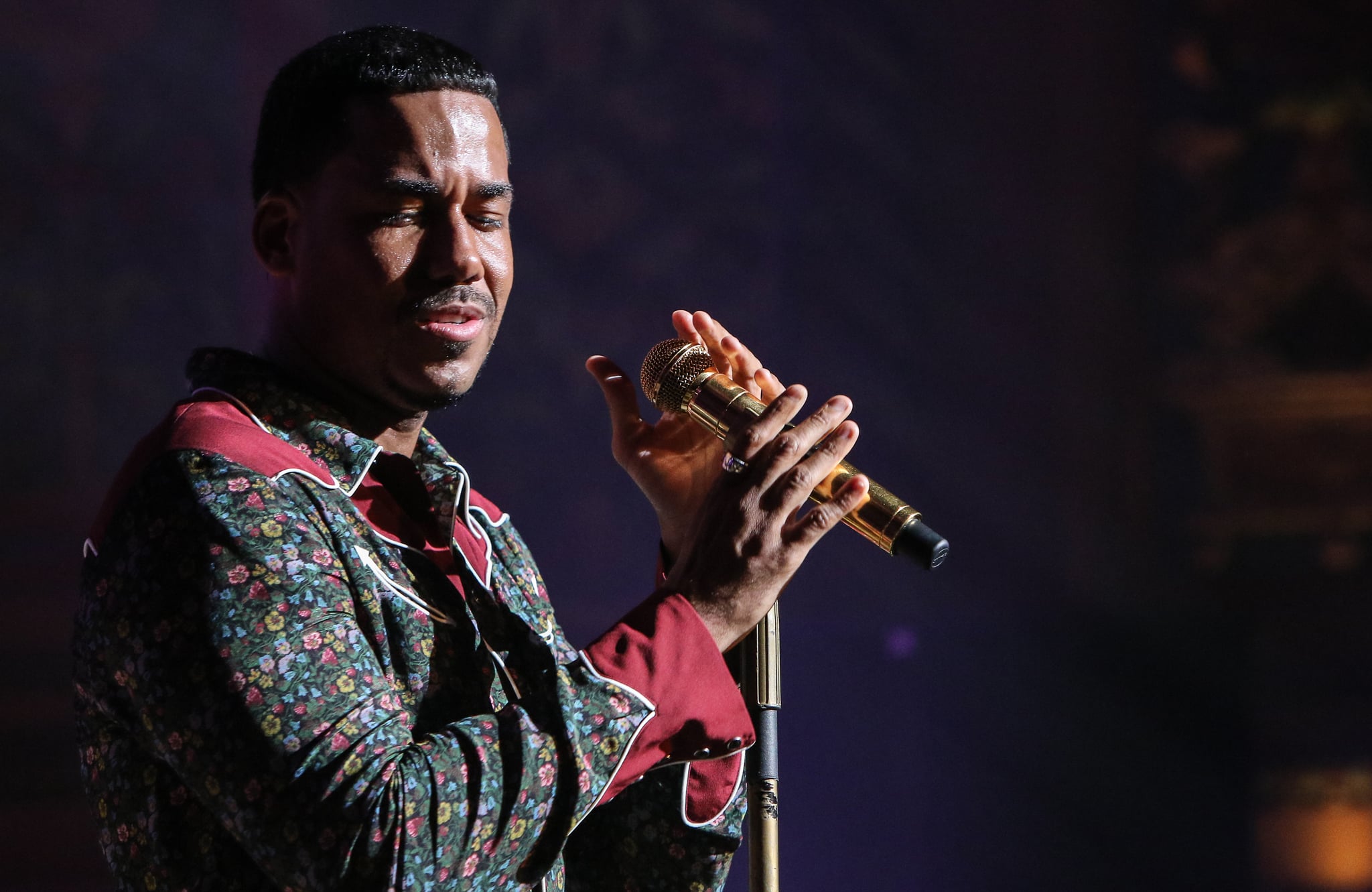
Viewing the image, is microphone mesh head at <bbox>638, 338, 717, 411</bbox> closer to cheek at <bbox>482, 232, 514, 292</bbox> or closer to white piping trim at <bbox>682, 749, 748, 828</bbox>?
cheek at <bbox>482, 232, 514, 292</bbox>

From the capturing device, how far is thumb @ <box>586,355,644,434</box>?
1487 mm

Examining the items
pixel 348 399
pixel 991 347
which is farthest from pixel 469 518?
pixel 991 347

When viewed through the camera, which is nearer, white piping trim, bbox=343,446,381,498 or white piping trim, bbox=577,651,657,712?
white piping trim, bbox=577,651,657,712

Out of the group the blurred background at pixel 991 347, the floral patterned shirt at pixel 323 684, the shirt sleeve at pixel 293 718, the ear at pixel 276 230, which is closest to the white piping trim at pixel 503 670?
the floral patterned shirt at pixel 323 684

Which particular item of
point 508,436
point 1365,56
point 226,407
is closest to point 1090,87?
point 1365,56

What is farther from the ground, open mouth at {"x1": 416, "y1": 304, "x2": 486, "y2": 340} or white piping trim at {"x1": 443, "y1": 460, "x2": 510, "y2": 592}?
open mouth at {"x1": 416, "y1": 304, "x2": 486, "y2": 340}

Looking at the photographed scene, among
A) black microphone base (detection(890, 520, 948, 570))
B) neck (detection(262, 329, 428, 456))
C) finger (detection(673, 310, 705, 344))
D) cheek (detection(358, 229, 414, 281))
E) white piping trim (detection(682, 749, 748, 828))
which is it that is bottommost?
white piping trim (detection(682, 749, 748, 828))

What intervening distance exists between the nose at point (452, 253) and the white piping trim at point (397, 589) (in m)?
0.30

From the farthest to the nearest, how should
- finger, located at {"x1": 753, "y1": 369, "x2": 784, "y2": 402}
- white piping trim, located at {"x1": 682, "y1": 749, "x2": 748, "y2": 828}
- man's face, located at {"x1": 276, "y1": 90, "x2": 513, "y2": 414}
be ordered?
finger, located at {"x1": 753, "y1": 369, "x2": 784, "y2": 402}, white piping trim, located at {"x1": 682, "y1": 749, "x2": 748, "y2": 828}, man's face, located at {"x1": 276, "y1": 90, "x2": 513, "y2": 414}

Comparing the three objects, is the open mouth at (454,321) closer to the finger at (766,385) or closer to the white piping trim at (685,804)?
the finger at (766,385)

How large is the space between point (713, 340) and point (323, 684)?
2.13ft

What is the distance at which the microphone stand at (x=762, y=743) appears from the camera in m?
1.23

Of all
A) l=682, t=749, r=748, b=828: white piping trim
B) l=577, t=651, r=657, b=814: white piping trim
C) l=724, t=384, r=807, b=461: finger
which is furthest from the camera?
l=682, t=749, r=748, b=828: white piping trim

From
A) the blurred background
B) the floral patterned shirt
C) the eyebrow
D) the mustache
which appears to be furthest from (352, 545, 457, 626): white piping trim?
the blurred background
